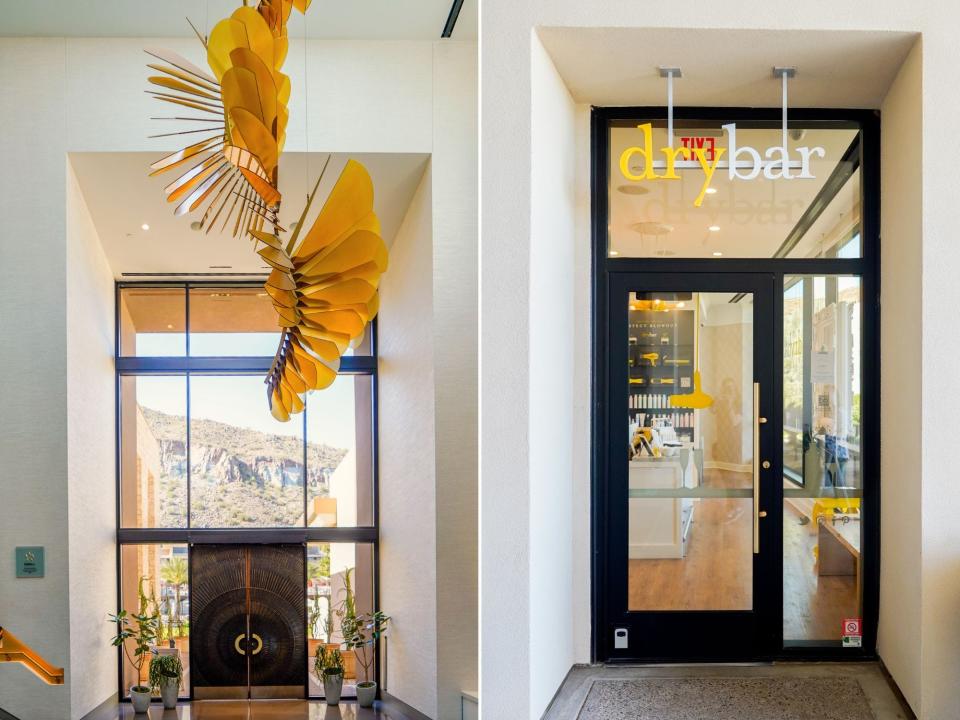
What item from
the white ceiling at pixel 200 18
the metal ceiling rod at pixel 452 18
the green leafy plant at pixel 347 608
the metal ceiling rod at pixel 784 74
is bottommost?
the green leafy plant at pixel 347 608

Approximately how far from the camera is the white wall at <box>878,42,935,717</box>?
3430mm

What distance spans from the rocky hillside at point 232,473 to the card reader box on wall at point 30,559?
0.25 meters

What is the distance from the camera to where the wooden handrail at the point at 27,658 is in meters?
1.63

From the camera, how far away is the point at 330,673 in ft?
6.56

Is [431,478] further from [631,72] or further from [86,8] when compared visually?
[631,72]

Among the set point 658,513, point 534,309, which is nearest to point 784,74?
point 534,309

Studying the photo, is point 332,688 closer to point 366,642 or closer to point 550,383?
point 366,642

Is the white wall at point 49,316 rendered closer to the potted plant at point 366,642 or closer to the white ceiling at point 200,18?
the white ceiling at point 200,18

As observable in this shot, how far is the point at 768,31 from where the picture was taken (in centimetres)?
327

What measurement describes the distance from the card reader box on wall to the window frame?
150mm

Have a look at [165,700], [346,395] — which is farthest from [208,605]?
[346,395]

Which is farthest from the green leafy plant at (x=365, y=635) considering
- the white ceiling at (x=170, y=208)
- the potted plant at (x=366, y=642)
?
the white ceiling at (x=170, y=208)

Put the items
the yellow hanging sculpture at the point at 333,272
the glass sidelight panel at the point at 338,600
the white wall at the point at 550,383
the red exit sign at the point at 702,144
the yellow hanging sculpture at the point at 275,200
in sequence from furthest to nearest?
1. the red exit sign at the point at 702,144
2. the white wall at the point at 550,383
3. the glass sidelight panel at the point at 338,600
4. the yellow hanging sculpture at the point at 333,272
5. the yellow hanging sculpture at the point at 275,200

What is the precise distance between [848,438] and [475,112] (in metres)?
2.95
